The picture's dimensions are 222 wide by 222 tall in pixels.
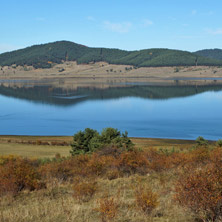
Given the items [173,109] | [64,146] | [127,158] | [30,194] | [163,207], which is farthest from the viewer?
[173,109]

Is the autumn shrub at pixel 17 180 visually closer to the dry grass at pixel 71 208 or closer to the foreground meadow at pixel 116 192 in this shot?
the foreground meadow at pixel 116 192

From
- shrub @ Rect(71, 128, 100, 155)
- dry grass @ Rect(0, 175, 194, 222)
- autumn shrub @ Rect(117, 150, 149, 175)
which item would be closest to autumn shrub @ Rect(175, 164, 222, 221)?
dry grass @ Rect(0, 175, 194, 222)

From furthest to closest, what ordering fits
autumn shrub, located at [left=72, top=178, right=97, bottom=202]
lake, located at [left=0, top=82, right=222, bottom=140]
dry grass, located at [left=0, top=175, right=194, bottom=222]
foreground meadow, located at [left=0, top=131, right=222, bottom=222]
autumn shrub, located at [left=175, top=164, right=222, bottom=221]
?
lake, located at [left=0, top=82, right=222, bottom=140] → autumn shrub, located at [left=72, top=178, right=97, bottom=202] → dry grass, located at [left=0, top=175, right=194, bottom=222] → foreground meadow, located at [left=0, top=131, right=222, bottom=222] → autumn shrub, located at [left=175, top=164, right=222, bottom=221]

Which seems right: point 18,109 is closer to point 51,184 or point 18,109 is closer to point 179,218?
point 51,184

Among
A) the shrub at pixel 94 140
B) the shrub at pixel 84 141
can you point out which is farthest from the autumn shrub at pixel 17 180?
the shrub at pixel 84 141

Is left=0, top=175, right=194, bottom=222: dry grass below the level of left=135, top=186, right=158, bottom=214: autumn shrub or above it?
below

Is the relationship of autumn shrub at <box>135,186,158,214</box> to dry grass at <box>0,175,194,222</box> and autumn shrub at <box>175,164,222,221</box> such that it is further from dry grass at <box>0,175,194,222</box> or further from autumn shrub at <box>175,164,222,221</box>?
autumn shrub at <box>175,164,222,221</box>

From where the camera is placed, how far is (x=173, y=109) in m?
96.9

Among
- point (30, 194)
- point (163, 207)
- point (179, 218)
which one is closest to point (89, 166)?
point (30, 194)

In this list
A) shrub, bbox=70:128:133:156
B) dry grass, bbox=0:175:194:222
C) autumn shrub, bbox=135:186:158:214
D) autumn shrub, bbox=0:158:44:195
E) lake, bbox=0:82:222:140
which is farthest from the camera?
lake, bbox=0:82:222:140

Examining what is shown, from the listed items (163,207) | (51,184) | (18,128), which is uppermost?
(163,207)

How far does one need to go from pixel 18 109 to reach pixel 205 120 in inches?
2285

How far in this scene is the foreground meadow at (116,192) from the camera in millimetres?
8461

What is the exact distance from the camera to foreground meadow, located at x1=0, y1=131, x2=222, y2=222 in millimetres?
8461
